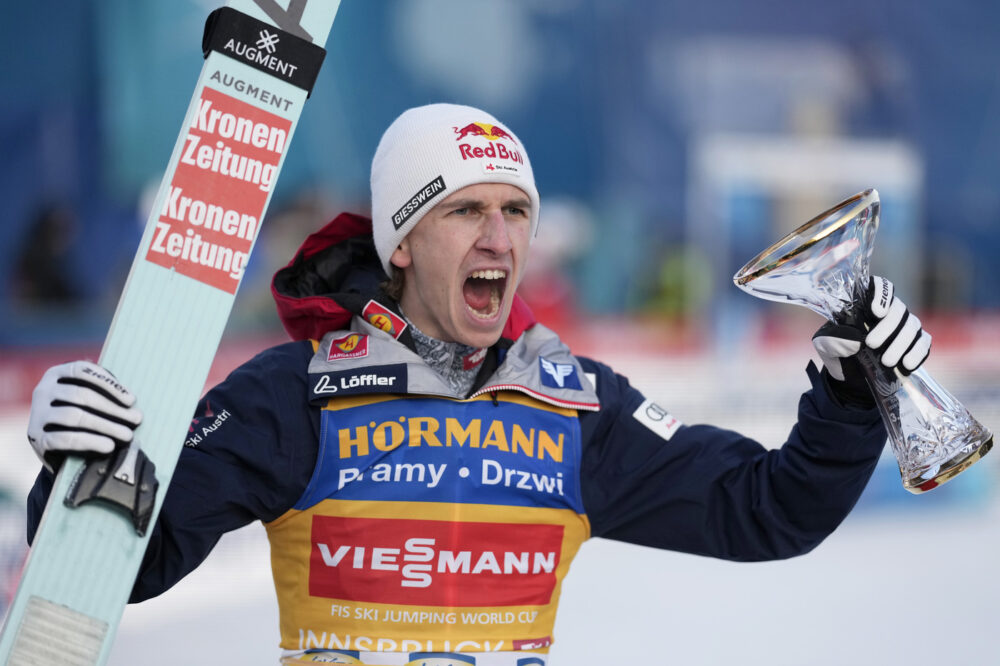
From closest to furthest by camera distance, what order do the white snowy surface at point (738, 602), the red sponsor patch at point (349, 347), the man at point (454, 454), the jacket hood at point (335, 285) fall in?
the man at point (454, 454)
the red sponsor patch at point (349, 347)
the jacket hood at point (335, 285)
the white snowy surface at point (738, 602)

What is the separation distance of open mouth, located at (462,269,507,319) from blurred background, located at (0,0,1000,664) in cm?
330

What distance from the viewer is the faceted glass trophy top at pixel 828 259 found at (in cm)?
203

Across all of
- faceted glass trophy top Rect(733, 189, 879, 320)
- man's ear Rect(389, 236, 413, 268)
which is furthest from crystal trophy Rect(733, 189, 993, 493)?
man's ear Rect(389, 236, 413, 268)

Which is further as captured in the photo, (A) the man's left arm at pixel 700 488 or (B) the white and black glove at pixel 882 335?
Result: (A) the man's left arm at pixel 700 488

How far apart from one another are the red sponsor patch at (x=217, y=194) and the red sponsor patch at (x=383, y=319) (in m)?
0.42

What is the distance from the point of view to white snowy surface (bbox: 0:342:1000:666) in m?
4.75

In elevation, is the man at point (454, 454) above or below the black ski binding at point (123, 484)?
above

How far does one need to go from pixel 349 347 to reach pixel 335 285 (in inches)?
12.3

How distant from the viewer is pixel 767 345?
8.48m

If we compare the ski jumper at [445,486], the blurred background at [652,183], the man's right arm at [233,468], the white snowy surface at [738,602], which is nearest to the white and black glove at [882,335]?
the ski jumper at [445,486]

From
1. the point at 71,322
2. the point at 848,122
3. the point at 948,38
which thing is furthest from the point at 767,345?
the point at 71,322

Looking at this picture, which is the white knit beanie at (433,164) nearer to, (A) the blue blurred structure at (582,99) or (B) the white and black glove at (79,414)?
(B) the white and black glove at (79,414)

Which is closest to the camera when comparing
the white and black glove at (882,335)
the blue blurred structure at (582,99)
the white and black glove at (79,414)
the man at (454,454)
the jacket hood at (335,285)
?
the white and black glove at (79,414)

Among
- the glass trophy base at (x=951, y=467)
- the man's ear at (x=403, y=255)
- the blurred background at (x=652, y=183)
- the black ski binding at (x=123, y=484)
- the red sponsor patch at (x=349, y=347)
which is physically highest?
the blurred background at (x=652, y=183)
